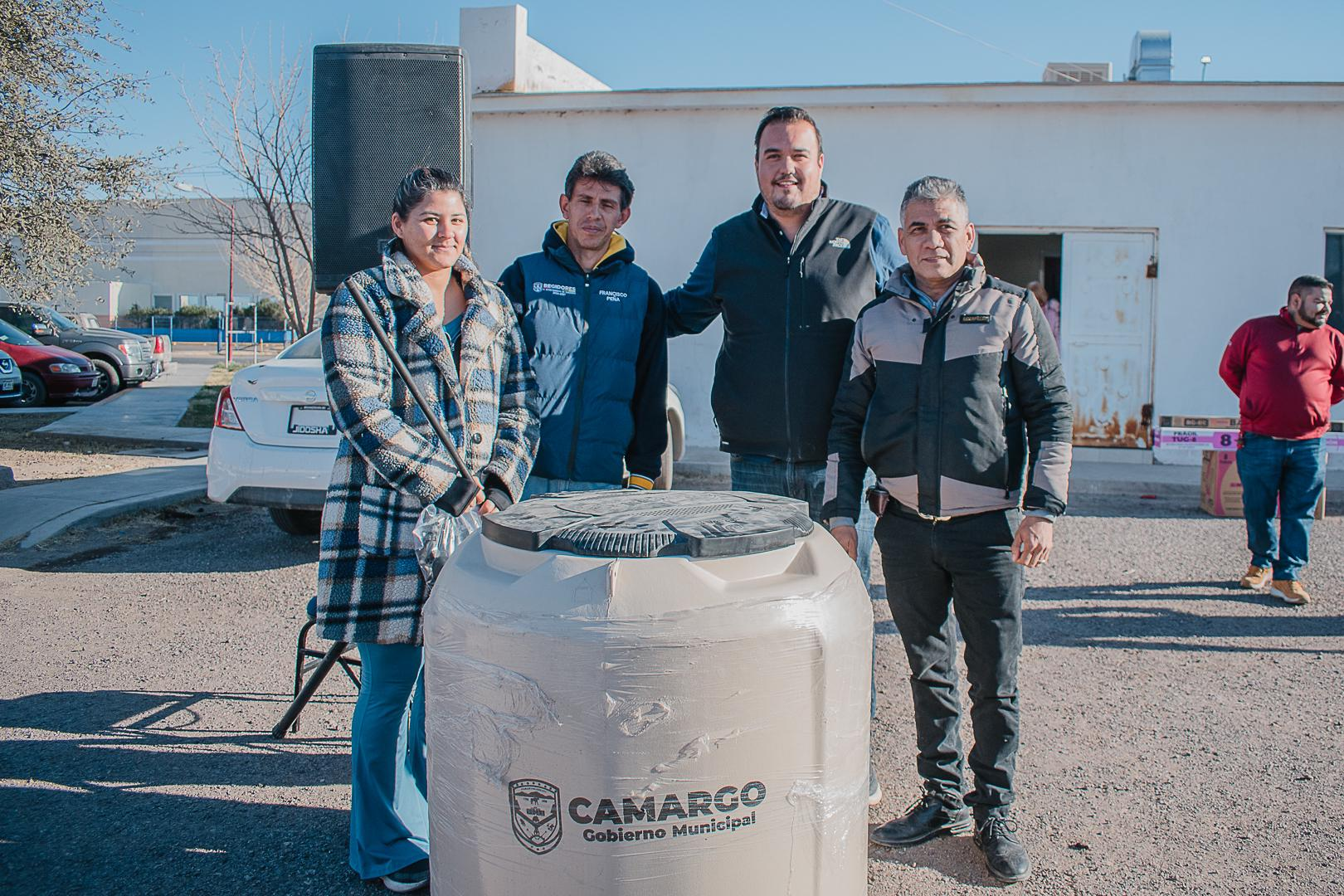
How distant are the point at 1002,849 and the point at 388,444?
1.98m

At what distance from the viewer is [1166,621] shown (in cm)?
539

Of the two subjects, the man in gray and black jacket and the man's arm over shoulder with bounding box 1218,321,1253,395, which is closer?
the man in gray and black jacket

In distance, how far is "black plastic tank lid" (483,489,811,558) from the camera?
176 cm

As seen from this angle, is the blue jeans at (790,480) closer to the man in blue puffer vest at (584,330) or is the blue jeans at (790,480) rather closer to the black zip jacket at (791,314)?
the black zip jacket at (791,314)

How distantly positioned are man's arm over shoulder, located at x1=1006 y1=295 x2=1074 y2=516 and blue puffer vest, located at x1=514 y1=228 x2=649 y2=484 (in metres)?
1.17

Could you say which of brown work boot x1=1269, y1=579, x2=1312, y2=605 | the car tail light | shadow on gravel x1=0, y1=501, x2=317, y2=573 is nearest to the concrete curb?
shadow on gravel x1=0, y1=501, x2=317, y2=573

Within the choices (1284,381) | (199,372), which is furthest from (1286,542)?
(199,372)

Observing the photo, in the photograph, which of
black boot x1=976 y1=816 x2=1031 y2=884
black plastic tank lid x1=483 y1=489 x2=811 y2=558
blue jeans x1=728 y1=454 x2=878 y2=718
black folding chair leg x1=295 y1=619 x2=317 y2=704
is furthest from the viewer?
black folding chair leg x1=295 y1=619 x2=317 y2=704

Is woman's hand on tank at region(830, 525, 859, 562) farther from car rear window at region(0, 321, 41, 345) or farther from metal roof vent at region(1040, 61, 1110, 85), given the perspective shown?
car rear window at region(0, 321, 41, 345)

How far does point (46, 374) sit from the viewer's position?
56.2 ft

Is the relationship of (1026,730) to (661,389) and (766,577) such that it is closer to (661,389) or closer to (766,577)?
(661,389)

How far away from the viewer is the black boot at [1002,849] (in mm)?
2764

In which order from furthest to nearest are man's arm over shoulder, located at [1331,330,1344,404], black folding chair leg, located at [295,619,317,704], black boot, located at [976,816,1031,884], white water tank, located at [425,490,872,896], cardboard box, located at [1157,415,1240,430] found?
1. cardboard box, located at [1157,415,1240,430]
2. man's arm over shoulder, located at [1331,330,1344,404]
3. black folding chair leg, located at [295,619,317,704]
4. black boot, located at [976,816,1031,884]
5. white water tank, located at [425,490,872,896]

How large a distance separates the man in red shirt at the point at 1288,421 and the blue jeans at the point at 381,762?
5064 mm
